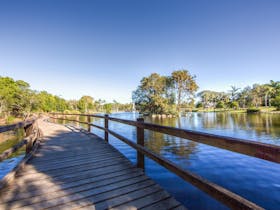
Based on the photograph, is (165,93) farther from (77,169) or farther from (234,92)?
(234,92)

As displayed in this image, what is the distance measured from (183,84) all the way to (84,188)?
3437 centimetres

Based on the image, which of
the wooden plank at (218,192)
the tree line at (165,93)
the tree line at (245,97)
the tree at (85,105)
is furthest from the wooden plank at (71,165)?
the tree at (85,105)

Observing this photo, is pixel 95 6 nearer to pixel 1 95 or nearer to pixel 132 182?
pixel 132 182

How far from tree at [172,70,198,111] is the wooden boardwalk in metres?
32.0

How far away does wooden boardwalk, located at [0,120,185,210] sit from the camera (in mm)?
1643

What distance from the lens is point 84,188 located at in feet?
6.51

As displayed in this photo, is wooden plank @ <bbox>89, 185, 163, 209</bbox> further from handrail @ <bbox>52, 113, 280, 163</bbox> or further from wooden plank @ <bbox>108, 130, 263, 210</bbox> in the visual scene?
handrail @ <bbox>52, 113, 280, 163</bbox>

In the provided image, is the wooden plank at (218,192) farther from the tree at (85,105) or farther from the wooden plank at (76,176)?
the tree at (85,105)

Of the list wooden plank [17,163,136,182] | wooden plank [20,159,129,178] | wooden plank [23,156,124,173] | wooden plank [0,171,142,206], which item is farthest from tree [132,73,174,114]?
wooden plank [0,171,142,206]

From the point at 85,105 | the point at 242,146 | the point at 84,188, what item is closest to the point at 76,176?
the point at 84,188

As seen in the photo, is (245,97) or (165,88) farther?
(245,97)

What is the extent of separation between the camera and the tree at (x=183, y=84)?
33.2 metres

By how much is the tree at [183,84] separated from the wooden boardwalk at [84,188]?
3198cm

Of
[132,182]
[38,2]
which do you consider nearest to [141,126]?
[132,182]
